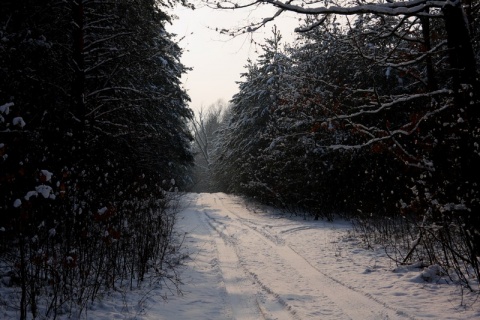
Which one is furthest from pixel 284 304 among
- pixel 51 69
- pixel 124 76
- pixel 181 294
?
pixel 124 76

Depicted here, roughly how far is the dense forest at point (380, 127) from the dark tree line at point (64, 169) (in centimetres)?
392

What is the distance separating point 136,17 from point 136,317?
753cm

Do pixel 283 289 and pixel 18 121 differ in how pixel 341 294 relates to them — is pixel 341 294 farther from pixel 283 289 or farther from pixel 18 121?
pixel 18 121

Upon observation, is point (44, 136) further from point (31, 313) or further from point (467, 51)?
point (467, 51)

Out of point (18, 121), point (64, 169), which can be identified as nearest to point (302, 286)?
point (64, 169)

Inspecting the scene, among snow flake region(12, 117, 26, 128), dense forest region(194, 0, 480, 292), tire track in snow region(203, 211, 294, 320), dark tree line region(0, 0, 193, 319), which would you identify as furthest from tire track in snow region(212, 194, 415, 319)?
snow flake region(12, 117, 26, 128)

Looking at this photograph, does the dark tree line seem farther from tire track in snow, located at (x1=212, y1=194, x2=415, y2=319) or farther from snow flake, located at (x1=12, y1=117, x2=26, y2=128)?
tire track in snow, located at (x1=212, y1=194, x2=415, y2=319)

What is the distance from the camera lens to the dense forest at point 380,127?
494cm

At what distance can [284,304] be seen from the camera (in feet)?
15.9

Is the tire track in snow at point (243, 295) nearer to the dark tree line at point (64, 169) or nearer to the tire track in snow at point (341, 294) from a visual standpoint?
the tire track in snow at point (341, 294)

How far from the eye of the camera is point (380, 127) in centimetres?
1395

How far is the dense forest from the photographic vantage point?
494 centimetres

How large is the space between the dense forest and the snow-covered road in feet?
2.06

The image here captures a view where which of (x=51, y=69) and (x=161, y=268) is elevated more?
(x=51, y=69)
